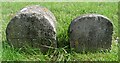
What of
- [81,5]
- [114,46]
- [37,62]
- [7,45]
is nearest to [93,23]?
[114,46]

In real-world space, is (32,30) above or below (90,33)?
above

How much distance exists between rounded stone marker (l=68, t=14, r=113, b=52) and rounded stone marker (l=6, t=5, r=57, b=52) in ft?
1.35

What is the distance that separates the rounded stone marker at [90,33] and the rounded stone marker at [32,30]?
41 centimetres

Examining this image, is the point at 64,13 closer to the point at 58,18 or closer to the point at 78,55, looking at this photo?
the point at 58,18

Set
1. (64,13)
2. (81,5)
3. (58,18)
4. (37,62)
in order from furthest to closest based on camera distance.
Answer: (81,5)
(64,13)
(58,18)
(37,62)

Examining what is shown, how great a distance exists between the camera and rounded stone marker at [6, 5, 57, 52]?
5836 mm

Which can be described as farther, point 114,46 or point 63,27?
point 63,27

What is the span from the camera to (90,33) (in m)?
5.97

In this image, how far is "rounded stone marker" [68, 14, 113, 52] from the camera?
19.3 feet

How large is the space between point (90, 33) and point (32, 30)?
114 cm

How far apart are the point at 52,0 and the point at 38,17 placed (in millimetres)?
4426

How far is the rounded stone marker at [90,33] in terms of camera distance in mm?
5871

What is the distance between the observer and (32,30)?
5930 mm

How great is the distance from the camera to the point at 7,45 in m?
6.09
